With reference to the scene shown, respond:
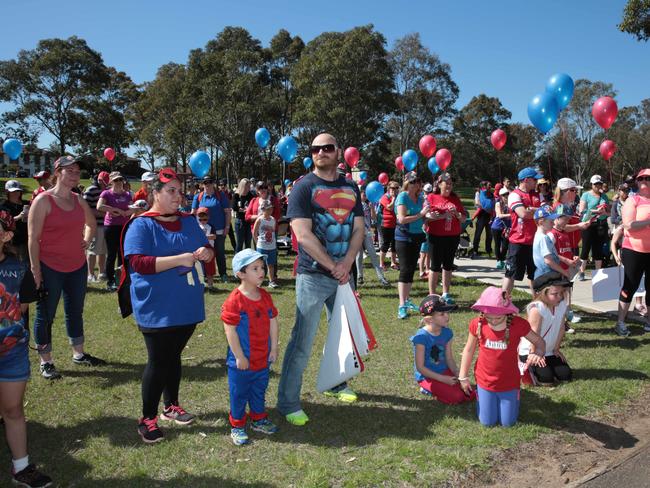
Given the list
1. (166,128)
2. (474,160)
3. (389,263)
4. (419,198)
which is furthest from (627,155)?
(419,198)

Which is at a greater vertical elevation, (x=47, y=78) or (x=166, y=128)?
Answer: (x=47, y=78)

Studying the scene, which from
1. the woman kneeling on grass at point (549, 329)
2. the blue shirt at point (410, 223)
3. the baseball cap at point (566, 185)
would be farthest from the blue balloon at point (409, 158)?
the woman kneeling on grass at point (549, 329)

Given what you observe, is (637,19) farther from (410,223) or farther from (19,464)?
(19,464)

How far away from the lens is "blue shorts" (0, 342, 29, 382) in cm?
291

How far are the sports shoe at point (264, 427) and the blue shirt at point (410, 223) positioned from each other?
151 inches

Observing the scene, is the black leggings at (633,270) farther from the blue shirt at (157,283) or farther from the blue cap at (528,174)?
the blue shirt at (157,283)

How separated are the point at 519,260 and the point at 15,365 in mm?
5928

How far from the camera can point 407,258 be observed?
6844 millimetres

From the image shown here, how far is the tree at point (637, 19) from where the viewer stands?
597 inches

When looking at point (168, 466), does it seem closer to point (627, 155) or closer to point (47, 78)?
point (47, 78)

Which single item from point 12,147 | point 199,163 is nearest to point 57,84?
point 12,147

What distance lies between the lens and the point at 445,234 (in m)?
6.90

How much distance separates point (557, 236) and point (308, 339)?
13.2ft

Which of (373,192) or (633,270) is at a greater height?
(373,192)
